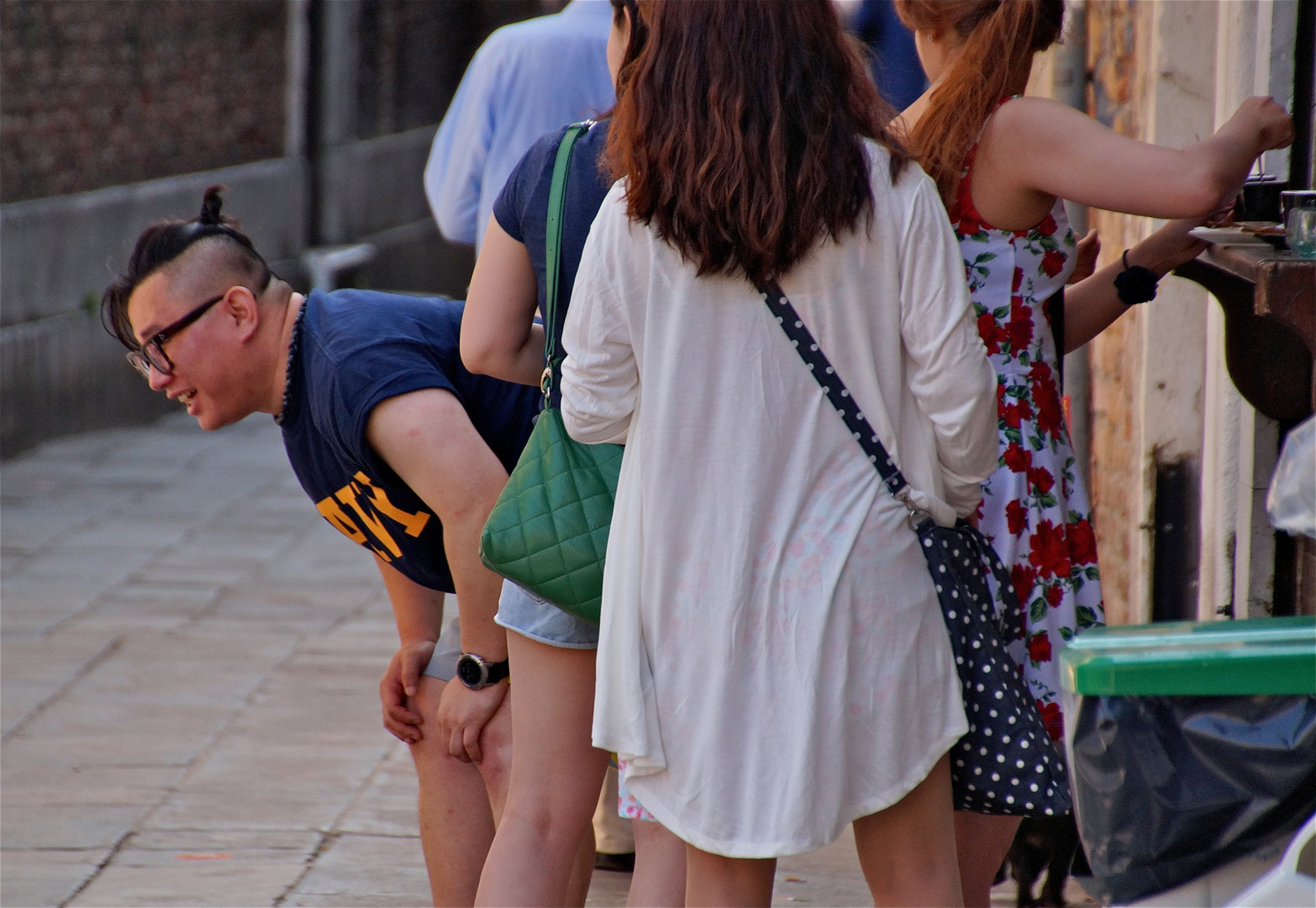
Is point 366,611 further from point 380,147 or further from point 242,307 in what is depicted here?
point 380,147

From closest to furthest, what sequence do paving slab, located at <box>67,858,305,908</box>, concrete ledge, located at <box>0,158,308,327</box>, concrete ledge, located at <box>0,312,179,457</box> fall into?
paving slab, located at <box>67,858,305,908</box>
concrete ledge, located at <box>0,312,179,457</box>
concrete ledge, located at <box>0,158,308,327</box>

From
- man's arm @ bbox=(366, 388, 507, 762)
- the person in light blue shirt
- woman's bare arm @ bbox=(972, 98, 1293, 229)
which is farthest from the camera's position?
the person in light blue shirt

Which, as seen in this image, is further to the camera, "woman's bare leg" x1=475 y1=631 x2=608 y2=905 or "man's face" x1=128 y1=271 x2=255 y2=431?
"man's face" x1=128 y1=271 x2=255 y2=431

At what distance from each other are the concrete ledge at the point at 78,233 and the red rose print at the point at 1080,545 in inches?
256

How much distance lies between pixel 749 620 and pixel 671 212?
0.52m

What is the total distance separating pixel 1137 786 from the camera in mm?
1818

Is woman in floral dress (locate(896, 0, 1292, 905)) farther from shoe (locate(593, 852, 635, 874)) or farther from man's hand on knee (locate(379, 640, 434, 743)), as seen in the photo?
shoe (locate(593, 852, 635, 874))

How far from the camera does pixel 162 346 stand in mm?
2846

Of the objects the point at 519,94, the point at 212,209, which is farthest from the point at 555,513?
the point at 519,94

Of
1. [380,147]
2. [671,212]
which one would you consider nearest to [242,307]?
[671,212]

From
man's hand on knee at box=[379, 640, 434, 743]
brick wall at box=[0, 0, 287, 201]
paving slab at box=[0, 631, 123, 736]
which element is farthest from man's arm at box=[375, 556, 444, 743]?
brick wall at box=[0, 0, 287, 201]

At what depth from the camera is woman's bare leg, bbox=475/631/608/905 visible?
240 cm

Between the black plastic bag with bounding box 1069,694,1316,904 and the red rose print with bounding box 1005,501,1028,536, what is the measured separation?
1.98 ft

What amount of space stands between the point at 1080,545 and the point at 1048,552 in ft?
0.27
